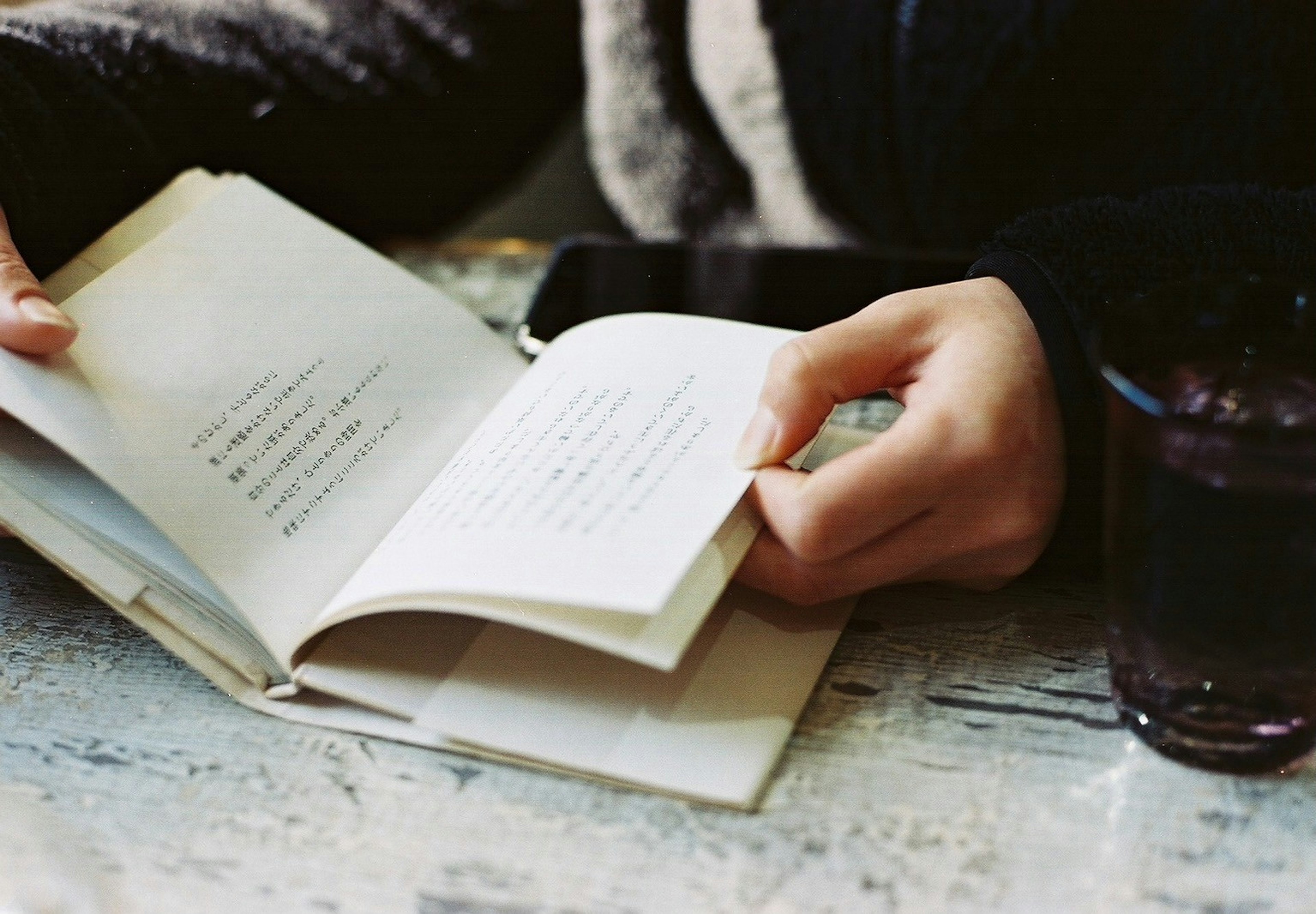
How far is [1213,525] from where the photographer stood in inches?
12.5

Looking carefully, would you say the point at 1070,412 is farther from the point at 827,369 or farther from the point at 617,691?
the point at 617,691

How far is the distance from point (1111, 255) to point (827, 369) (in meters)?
0.16

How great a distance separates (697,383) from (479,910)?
0.27 m

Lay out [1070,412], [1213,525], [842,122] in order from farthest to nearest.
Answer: [842,122] < [1070,412] < [1213,525]

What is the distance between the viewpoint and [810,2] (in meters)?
0.77

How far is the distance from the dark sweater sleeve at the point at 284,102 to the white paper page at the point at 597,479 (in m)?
0.35

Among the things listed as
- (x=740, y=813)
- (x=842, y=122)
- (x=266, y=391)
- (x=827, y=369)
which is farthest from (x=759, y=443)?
(x=842, y=122)

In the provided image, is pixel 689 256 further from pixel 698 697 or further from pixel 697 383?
pixel 698 697

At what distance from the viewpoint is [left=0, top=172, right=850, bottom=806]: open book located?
384 millimetres

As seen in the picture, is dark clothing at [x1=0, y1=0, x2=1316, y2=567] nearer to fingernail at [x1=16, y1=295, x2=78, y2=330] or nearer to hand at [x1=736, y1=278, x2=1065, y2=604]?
hand at [x1=736, y1=278, x2=1065, y2=604]

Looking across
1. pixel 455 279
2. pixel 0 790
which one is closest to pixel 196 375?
pixel 0 790

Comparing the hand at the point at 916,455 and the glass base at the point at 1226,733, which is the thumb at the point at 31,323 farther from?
the glass base at the point at 1226,733

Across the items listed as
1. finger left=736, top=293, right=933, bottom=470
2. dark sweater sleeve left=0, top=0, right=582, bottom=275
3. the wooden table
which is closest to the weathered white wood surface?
the wooden table

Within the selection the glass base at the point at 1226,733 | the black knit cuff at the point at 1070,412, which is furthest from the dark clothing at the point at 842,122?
the glass base at the point at 1226,733
